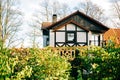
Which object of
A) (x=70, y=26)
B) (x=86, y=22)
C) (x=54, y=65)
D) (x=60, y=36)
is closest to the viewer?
(x=54, y=65)

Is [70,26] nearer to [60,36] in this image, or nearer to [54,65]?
[60,36]

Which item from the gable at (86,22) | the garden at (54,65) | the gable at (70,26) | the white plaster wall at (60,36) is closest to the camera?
the garden at (54,65)

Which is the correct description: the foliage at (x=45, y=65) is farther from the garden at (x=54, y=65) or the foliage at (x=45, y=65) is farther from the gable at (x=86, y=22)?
the gable at (x=86, y=22)

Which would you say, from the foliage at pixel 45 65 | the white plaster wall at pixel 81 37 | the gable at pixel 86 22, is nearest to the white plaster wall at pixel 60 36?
the gable at pixel 86 22

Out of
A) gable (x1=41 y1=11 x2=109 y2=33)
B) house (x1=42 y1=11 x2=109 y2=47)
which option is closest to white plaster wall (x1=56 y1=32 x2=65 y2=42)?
house (x1=42 y1=11 x2=109 y2=47)

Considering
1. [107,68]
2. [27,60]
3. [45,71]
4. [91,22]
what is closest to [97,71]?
[107,68]

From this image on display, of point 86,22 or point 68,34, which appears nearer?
point 68,34

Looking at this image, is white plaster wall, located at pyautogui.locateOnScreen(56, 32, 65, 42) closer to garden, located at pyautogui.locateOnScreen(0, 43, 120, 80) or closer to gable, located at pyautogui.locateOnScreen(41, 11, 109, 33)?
gable, located at pyautogui.locateOnScreen(41, 11, 109, 33)

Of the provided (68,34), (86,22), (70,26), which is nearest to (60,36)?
(68,34)

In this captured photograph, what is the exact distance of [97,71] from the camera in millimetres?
6531

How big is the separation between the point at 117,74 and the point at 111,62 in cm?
35

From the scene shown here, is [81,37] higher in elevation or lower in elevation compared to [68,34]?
lower

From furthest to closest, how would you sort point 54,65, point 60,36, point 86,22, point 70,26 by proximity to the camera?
point 86,22 → point 70,26 → point 60,36 → point 54,65

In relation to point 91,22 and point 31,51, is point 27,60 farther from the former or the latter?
point 91,22
